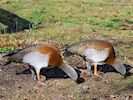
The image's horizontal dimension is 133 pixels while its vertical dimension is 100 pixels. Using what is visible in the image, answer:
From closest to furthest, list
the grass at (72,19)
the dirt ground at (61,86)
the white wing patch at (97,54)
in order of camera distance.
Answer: the dirt ground at (61,86) → the white wing patch at (97,54) → the grass at (72,19)

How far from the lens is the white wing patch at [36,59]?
831 centimetres

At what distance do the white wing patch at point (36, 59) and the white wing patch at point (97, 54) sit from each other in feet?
3.11

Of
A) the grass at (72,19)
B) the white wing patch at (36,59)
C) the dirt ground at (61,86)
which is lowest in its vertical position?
the grass at (72,19)

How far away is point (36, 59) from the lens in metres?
8.38

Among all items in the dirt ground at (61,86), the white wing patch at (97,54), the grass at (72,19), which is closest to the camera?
the dirt ground at (61,86)

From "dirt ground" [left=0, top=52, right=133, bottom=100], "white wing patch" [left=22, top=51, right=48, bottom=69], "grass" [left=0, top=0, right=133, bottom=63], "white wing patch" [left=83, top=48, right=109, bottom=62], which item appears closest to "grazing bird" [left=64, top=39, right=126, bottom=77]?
"white wing patch" [left=83, top=48, right=109, bottom=62]

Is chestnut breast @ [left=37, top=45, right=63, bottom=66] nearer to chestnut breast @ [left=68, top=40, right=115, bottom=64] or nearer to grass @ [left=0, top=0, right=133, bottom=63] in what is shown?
chestnut breast @ [left=68, top=40, right=115, bottom=64]

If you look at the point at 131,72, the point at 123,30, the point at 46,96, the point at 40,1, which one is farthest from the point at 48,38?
the point at 40,1

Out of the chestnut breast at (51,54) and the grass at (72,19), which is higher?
the chestnut breast at (51,54)

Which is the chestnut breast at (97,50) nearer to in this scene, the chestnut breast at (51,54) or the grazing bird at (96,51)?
the grazing bird at (96,51)

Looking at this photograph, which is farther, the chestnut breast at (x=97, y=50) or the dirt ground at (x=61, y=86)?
the chestnut breast at (x=97, y=50)

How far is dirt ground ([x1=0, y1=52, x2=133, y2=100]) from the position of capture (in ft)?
27.1

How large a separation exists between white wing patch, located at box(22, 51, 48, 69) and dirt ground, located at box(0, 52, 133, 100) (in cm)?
50

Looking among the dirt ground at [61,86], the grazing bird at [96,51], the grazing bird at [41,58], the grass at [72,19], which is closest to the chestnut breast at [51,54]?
the grazing bird at [41,58]
